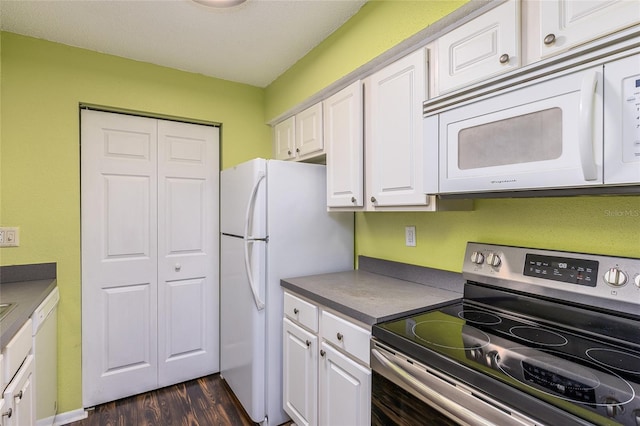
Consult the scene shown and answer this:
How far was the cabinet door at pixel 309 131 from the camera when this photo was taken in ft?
6.93

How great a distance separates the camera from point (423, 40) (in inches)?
57.9

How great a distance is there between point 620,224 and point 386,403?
101cm

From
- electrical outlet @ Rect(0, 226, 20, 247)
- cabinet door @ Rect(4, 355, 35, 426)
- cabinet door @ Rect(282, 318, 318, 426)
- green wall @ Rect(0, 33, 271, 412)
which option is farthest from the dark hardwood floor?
electrical outlet @ Rect(0, 226, 20, 247)

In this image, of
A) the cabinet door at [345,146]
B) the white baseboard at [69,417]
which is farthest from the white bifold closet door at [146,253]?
the cabinet door at [345,146]

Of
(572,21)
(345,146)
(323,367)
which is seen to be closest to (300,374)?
(323,367)

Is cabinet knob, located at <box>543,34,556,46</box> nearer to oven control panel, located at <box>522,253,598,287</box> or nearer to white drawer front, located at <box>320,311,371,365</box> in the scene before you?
oven control panel, located at <box>522,253,598,287</box>

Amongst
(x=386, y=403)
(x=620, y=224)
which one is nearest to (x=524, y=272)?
(x=620, y=224)

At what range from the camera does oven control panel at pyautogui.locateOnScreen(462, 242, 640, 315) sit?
100 cm

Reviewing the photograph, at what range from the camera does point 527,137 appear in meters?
1.04

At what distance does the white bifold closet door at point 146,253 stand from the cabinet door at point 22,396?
2.75ft

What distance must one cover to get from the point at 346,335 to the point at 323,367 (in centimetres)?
28

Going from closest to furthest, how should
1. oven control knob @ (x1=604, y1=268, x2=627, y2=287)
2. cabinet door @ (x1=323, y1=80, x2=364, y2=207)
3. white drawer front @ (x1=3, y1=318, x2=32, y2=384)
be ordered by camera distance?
1. oven control knob @ (x1=604, y1=268, x2=627, y2=287)
2. white drawer front @ (x1=3, y1=318, x2=32, y2=384)
3. cabinet door @ (x1=323, y1=80, x2=364, y2=207)

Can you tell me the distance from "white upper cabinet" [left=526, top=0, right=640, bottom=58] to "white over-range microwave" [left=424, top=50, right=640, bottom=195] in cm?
9

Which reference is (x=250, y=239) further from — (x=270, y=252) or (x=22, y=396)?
(x=22, y=396)
